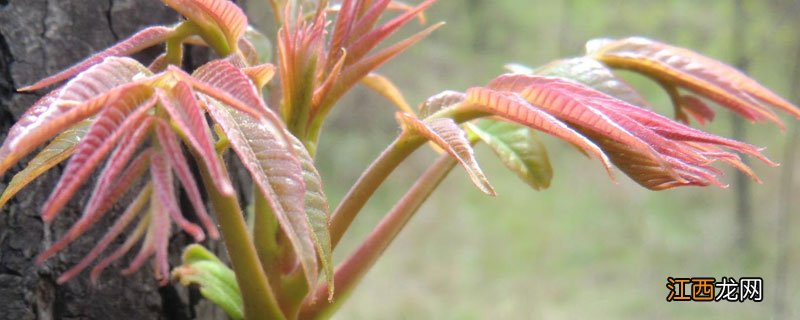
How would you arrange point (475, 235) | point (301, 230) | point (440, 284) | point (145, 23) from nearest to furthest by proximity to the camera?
1. point (301, 230)
2. point (145, 23)
3. point (440, 284)
4. point (475, 235)

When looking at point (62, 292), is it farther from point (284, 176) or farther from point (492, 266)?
point (492, 266)

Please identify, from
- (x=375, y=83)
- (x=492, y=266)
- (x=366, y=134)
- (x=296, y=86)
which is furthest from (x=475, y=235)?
(x=296, y=86)

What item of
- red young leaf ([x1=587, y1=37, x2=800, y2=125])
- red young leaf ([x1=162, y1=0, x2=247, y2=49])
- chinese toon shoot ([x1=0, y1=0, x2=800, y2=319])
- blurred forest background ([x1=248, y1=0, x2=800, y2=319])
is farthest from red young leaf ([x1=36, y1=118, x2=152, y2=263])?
blurred forest background ([x1=248, y1=0, x2=800, y2=319])

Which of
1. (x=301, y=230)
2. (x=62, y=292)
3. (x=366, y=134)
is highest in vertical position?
(x=301, y=230)

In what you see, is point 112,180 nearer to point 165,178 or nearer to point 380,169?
point 165,178

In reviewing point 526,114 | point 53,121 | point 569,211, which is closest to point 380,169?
point 526,114

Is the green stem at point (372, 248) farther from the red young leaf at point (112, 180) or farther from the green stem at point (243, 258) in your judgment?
the red young leaf at point (112, 180)
